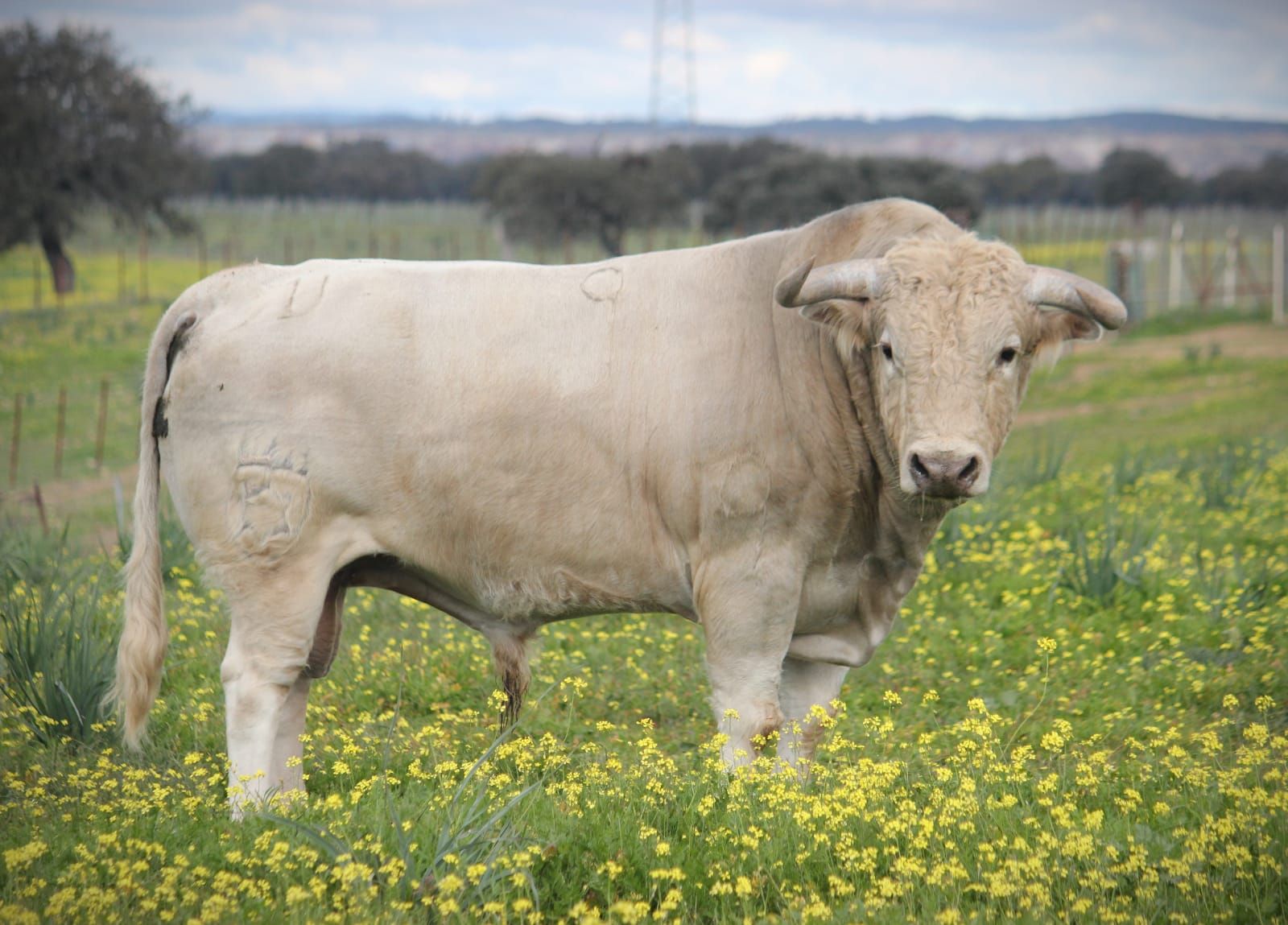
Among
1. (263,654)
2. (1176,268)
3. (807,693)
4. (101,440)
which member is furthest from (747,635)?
(1176,268)

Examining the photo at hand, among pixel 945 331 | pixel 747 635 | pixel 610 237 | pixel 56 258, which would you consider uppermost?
pixel 945 331

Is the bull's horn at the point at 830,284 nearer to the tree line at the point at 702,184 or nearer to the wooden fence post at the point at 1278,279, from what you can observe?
the wooden fence post at the point at 1278,279

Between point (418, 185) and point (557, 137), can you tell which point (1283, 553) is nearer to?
point (418, 185)

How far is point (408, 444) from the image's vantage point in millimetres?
4895

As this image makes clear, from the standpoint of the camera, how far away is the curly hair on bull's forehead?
457cm

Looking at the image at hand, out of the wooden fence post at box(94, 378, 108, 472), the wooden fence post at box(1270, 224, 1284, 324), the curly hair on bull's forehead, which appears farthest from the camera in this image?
the wooden fence post at box(1270, 224, 1284, 324)

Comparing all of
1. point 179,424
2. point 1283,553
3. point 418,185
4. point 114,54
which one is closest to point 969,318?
point 179,424

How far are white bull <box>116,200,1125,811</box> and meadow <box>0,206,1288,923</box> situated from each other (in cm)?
51

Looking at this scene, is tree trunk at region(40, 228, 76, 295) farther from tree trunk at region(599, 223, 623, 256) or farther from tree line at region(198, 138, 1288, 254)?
tree trunk at region(599, 223, 623, 256)

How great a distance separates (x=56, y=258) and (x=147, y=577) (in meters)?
35.1

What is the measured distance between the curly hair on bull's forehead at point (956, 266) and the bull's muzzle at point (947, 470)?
2.17 ft

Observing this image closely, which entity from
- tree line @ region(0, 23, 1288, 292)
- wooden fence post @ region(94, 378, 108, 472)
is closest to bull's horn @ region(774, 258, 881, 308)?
tree line @ region(0, 23, 1288, 292)

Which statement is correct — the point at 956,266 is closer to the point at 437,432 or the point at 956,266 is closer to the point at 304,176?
the point at 437,432

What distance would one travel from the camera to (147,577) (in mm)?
5172
